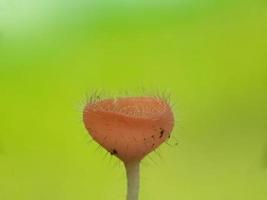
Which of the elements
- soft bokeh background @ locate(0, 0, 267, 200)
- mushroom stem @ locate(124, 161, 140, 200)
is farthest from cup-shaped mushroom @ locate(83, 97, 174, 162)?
soft bokeh background @ locate(0, 0, 267, 200)

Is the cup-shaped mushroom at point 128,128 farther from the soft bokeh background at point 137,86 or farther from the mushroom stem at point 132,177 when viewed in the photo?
the soft bokeh background at point 137,86

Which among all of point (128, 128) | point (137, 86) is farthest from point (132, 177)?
point (137, 86)

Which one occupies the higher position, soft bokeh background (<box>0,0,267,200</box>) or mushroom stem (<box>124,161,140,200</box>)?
soft bokeh background (<box>0,0,267,200</box>)

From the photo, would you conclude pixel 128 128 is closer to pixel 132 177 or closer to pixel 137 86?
pixel 132 177

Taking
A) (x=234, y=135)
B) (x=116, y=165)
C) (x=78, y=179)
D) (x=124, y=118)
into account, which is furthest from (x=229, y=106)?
(x=124, y=118)

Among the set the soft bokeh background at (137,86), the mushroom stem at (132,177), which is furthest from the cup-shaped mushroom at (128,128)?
the soft bokeh background at (137,86)

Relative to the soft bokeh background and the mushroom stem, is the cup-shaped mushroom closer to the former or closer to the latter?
the mushroom stem
